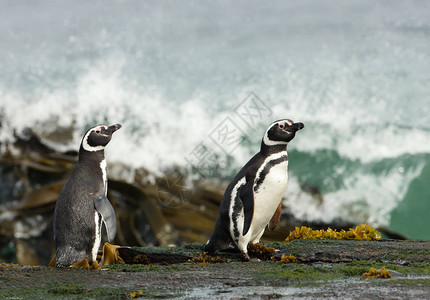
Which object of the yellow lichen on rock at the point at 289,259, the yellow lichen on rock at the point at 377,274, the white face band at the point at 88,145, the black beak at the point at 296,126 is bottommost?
the yellow lichen on rock at the point at 289,259

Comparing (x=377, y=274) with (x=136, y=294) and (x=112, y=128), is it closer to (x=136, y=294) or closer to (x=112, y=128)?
(x=136, y=294)

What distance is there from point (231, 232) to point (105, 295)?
5.55 feet

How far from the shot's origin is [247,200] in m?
4.69

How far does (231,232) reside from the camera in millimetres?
4727

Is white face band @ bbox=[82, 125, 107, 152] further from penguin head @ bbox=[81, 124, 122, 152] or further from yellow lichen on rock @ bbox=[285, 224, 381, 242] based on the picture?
yellow lichen on rock @ bbox=[285, 224, 381, 242]

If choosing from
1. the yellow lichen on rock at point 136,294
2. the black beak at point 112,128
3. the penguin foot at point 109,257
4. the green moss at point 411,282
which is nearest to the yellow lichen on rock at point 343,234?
the penguin foot at point 109,257

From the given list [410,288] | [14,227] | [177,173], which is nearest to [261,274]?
[410,288]

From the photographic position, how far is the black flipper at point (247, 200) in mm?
4625

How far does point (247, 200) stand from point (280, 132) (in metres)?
0.68

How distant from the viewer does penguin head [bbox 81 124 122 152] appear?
4730 millimetres

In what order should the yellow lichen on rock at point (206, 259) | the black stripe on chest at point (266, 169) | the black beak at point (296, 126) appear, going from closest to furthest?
the yellow lichen on rock at point (206, 259) → the black stripe on chest at point (266, 169) → the black beak at point (296, 126)

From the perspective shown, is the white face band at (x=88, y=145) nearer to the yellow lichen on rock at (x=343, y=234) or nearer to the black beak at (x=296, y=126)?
the black beak at (x=296, y=126)

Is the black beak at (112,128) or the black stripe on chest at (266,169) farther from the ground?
the black beak at (112,128)

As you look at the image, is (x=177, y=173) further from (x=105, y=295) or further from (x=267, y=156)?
(x=105, y=295)
